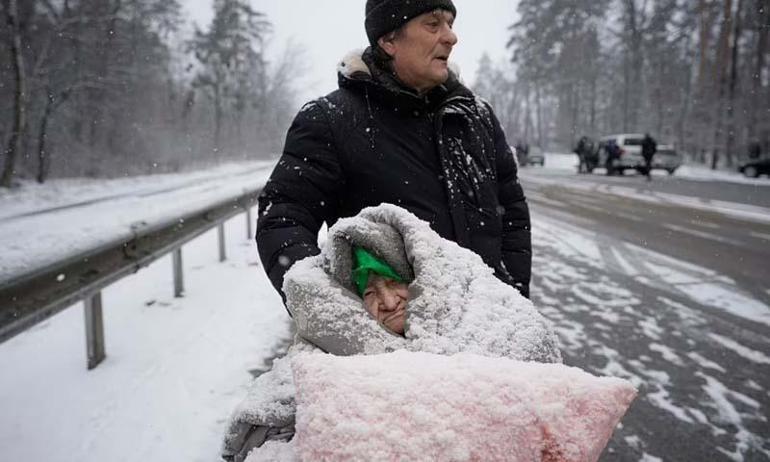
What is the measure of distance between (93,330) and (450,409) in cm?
322

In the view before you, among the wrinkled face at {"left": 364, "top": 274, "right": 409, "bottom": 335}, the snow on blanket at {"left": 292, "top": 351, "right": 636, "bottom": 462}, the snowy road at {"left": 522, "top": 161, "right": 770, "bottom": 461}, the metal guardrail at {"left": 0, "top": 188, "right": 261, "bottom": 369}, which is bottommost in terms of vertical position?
the snowy road at {"left": 522, "top": 161, "right": 770, "bottom": 461}

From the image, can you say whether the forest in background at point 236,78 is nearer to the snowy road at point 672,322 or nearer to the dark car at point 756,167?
the dark car at point 756,167

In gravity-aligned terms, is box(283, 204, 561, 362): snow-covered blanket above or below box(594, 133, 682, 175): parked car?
below

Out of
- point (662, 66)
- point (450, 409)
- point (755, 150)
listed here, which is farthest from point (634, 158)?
point (450, 409)

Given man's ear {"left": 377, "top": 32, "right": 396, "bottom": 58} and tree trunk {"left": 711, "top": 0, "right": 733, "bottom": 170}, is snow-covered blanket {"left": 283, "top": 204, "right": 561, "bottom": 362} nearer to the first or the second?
man's ear {"left": 377, "top": 32, "right": 396, "bottom": 58}

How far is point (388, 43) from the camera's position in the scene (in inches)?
71.5

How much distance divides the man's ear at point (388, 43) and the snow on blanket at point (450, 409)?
1190 mm

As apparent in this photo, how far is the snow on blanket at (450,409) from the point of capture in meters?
0.86

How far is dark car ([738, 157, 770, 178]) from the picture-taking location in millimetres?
26094

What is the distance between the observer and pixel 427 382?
0.91m

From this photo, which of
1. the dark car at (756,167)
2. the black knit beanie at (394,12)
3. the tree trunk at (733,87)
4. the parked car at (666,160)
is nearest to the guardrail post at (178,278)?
the black knit beanie at (394,12)

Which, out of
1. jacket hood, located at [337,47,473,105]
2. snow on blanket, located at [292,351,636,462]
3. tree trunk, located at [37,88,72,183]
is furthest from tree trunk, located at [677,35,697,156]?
snow on blanket, located at [292,351,636,462]

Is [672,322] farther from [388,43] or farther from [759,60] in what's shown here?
[759,60]

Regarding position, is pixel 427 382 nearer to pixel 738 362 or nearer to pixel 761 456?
pixel 761 456
